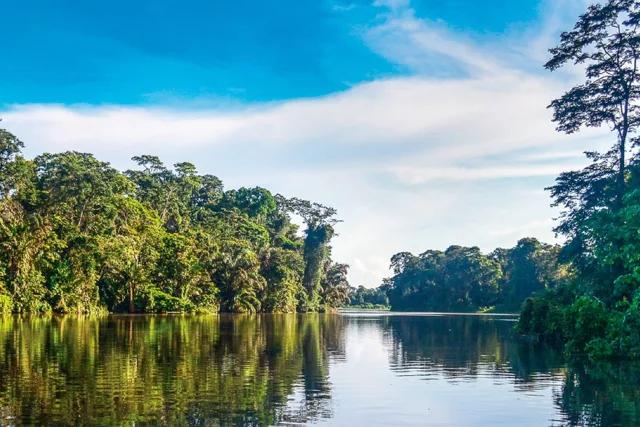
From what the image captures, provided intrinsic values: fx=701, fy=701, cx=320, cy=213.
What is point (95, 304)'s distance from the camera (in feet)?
274

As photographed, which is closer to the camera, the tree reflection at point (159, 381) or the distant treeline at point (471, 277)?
the tree reflection at point (159, 381)

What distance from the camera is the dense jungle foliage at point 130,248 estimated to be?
74.3m

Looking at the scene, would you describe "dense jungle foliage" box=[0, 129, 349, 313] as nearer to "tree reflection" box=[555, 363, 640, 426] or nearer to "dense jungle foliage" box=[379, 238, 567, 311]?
"dense jungle foliage" box=[379, 238, 567, 311]

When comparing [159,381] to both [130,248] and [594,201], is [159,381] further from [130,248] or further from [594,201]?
[130,248]

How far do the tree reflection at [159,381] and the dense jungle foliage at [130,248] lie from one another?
122ft

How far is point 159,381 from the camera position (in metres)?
23.4

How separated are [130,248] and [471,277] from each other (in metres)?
97.8

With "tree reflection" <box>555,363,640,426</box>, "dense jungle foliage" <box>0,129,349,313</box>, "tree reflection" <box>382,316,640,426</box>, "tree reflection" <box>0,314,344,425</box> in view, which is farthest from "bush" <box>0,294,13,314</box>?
"tree reflection" <box>555,363,640,426</box>

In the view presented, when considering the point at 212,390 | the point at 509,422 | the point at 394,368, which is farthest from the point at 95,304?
the point at 509,422

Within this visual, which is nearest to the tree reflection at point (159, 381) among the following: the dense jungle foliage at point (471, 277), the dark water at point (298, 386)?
the dark water at point (298, 386)

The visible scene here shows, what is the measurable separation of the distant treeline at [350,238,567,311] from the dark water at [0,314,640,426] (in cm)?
11554

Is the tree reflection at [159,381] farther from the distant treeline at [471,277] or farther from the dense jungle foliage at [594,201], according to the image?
the distant treeline at [471,277]

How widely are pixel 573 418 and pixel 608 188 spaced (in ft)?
98.8

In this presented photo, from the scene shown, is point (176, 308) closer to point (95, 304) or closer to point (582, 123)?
point (95, 304)
